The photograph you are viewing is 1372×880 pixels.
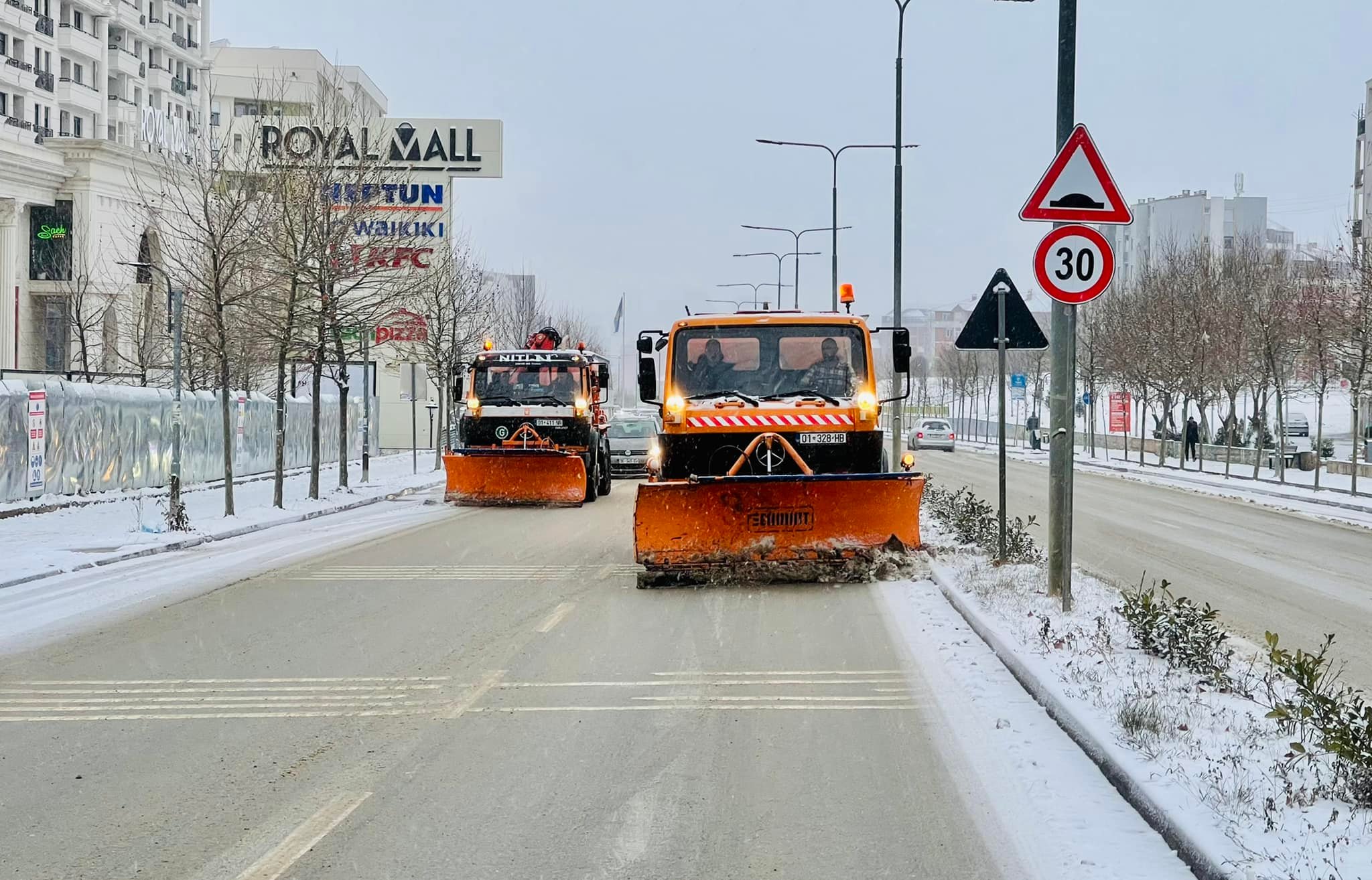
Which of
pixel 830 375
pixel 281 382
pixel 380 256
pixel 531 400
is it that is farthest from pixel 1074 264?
pixel 380 256

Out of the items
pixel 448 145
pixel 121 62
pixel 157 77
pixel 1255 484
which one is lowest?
pixel 1255 484

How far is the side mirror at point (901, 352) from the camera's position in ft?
45.8

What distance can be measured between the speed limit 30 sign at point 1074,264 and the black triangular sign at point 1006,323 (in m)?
3.19

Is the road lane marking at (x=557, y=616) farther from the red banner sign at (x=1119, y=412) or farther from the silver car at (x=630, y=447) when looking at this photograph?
the red banner sign at (x=1119, y=412)

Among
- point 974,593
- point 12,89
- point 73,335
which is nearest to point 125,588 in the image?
point 974,593

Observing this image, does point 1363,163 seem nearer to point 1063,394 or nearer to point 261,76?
point 261,76

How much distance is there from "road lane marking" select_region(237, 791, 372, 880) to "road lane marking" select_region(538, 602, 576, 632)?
4774 mm

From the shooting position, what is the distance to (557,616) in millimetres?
11445

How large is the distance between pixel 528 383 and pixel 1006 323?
14324 millimetres

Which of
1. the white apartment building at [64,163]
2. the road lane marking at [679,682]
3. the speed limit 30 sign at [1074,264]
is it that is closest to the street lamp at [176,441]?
the road lane marking at [679,682]

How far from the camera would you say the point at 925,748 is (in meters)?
6.89

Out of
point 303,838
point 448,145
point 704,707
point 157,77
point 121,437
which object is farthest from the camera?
point 157,77

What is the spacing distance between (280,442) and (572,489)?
535cm

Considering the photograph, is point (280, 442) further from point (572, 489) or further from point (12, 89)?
point (12, 89)
